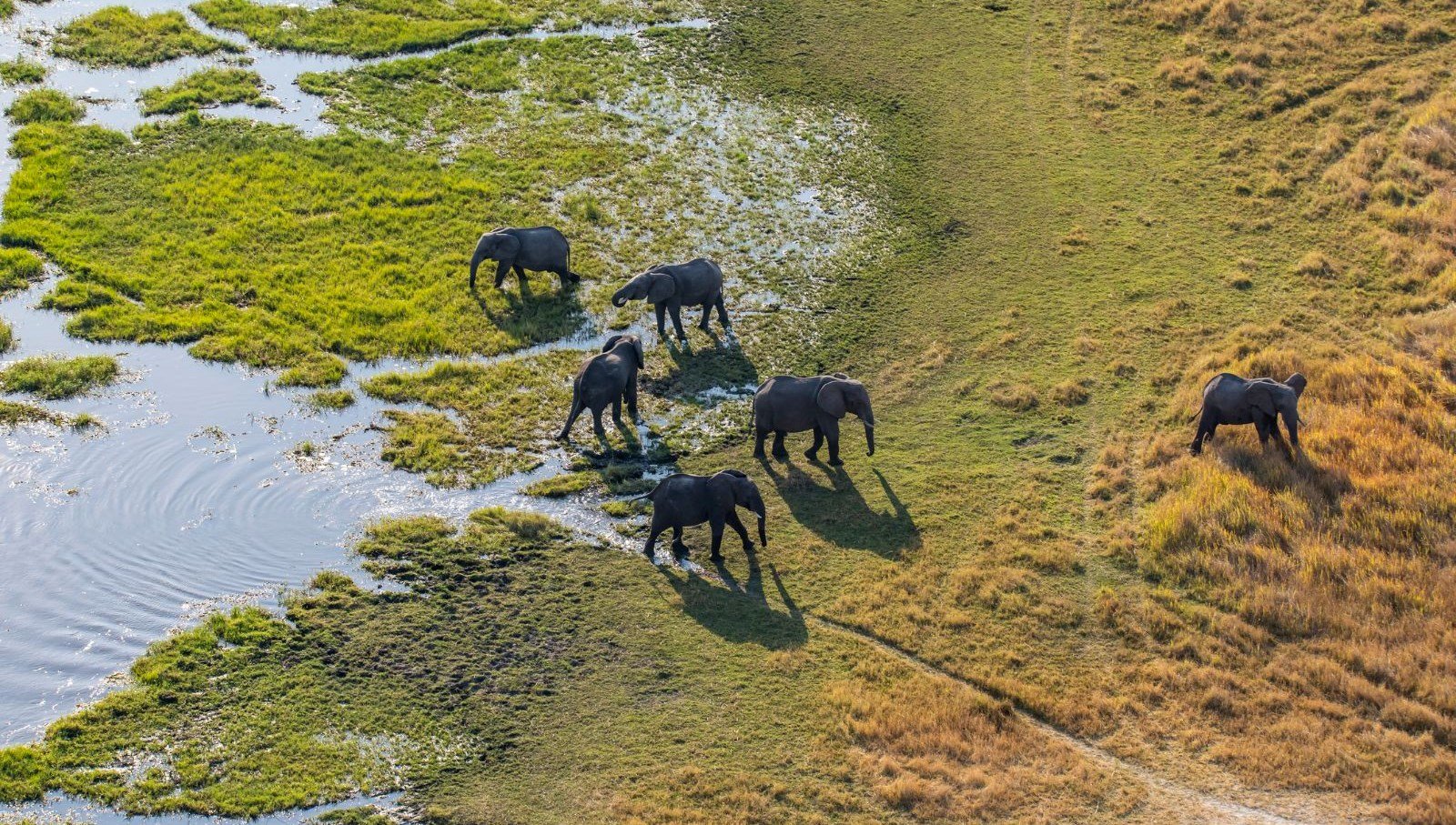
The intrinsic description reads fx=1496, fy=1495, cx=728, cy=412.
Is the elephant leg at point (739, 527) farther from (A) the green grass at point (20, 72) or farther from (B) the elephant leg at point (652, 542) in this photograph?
(A) the green grass at point (20, 72)

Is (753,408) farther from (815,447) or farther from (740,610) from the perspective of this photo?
(740,610)

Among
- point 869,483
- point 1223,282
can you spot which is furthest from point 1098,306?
point 869,483

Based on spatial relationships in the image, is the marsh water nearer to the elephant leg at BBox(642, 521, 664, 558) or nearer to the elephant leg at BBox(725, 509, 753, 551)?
the elephant leg at BBox(642, 521, 664, 558)

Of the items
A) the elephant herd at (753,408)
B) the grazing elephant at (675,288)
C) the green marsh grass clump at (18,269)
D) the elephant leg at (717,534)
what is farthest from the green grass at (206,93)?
the elephant leg at (717,534)

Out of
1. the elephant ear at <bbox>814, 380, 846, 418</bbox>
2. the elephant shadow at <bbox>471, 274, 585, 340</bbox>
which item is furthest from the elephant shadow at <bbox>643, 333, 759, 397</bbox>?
the elephant ear at <bbox>814, 380, 846, 418</bbox>

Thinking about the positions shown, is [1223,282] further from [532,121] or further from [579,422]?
[532,121]

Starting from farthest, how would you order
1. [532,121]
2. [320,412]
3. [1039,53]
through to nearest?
1. [1039,53]
2. [532,121]
3. [320,412]

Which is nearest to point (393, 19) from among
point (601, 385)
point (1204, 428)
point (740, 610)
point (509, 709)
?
point (601, 385)
